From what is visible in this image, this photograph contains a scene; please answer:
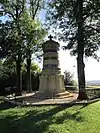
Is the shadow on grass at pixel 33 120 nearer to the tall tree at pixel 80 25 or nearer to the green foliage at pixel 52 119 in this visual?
the green foliage at pixel 52 119

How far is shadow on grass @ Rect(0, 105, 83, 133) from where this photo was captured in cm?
1633

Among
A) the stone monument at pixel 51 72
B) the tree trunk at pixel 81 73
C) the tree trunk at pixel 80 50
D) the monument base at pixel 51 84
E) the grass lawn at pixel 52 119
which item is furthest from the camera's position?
the stone monument at pixel 51 72

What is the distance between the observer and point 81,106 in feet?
70.0

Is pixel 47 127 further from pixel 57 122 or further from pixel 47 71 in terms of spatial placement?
pixel 47 71

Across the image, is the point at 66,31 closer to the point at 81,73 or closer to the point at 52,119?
the point at 81,73

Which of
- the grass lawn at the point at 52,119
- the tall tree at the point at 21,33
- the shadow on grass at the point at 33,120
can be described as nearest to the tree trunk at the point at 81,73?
the grass lawn at the point at 52,119

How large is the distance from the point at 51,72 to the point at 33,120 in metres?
11.8

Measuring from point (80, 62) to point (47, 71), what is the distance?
182 inches

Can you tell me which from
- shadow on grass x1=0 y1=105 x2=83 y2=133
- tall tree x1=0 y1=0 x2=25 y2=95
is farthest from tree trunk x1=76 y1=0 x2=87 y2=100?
tall tree x1=0 y1=0 x2=25 y2=95

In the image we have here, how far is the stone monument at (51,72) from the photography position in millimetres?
28964

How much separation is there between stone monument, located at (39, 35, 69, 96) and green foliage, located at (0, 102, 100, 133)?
7.37 metres

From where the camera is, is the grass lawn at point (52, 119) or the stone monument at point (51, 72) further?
the stone monument at point (51, 72)

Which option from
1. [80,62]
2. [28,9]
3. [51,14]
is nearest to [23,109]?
[80,62]

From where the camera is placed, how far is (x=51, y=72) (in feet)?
95.8
